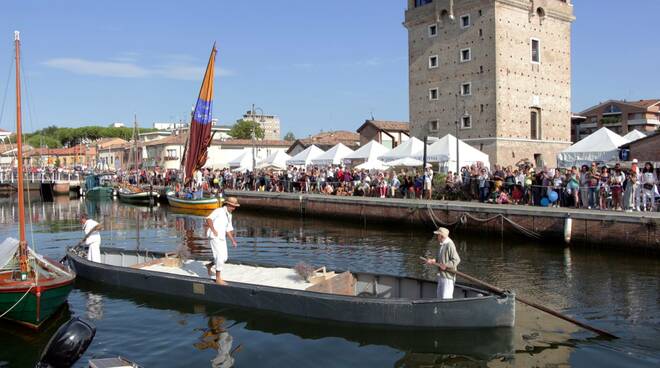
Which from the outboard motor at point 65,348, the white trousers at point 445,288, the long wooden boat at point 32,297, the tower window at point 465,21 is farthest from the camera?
the tower window at point 465,21

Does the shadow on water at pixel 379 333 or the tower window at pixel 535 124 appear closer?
the shadow on water at pixel 379 333

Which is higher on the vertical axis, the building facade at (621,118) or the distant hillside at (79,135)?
the distant hillside at (79,135)

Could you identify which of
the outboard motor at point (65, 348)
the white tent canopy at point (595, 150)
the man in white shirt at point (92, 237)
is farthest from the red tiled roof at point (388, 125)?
the outboard motor at point (65, 348)

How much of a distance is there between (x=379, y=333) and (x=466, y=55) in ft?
116

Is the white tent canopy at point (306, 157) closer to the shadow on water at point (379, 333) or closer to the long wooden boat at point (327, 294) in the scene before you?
the long wooden boat at point (327, 294)

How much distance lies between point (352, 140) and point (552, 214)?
157 feet

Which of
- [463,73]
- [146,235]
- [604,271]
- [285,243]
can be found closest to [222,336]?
[604,271]

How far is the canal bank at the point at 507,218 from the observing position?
19.1 metres

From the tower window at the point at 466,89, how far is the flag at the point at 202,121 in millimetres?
19177

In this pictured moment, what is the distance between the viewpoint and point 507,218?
22.8m

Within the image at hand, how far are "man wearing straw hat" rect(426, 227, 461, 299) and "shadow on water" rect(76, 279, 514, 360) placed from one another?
30.0 inches

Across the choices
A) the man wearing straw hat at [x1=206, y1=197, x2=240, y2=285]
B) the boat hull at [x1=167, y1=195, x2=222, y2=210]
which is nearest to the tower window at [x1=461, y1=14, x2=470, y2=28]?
the boat hull at [x1=167, y1=195, x2=222, y2=210]

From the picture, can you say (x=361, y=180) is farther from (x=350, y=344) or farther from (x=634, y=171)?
(x=350, y=344)

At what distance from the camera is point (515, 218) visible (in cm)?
2262
